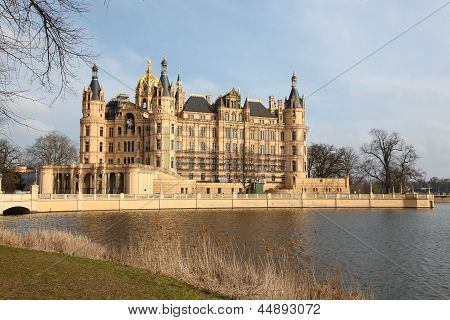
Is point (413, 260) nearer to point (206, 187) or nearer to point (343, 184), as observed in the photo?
point (206, 187)

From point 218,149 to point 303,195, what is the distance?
25220 mm

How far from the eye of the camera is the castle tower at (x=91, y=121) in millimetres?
78250

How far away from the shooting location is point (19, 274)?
9.48 meters

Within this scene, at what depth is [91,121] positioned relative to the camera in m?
78.5

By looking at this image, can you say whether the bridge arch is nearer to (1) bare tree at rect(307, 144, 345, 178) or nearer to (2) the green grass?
(2) the green grass

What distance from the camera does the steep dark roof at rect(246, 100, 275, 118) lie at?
8706cm

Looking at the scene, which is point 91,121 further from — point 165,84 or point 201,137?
point 201,137

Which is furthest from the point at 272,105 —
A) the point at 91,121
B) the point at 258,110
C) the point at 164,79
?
the point at 91,121

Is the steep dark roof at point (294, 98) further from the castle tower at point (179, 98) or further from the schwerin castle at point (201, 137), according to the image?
the castle tower at point (179, 98)

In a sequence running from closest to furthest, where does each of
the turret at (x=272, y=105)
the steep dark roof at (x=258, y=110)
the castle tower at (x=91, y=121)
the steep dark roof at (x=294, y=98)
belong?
the castle tower at (x=91, y=121) → the steep dark roof at (x=294, y=98) → the steep dark roof at (x=258, y=110) → the turret at (x=272, y=105)

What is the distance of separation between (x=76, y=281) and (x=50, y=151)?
76247 millimetres

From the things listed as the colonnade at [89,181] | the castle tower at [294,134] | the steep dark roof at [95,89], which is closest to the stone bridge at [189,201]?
the colonnade at [89,181]

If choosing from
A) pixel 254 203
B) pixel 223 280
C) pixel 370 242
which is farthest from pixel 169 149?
pixel 223 280

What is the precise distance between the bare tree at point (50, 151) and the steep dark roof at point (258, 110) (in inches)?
1425
